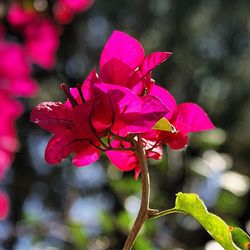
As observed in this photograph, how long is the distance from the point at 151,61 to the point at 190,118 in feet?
0.19

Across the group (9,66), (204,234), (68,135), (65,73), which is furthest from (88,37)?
(68,135)

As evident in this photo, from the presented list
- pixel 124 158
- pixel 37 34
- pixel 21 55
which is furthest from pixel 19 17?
pixel 124 158

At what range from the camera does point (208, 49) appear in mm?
2617

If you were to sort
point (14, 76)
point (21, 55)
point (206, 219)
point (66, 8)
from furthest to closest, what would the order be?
1. point (66, 8)
2. point (21, 55)
3. point (14, 76)
4. point (206, 219)

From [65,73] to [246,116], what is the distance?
91 centimetres

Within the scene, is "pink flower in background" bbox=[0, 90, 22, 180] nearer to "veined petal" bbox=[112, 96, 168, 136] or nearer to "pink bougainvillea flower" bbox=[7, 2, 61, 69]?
"pink bougainvillea flower" bbox=[7, 2, 61, 69]

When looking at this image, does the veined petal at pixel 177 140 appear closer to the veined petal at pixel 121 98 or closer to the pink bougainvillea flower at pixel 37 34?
the veined petal at pixel 121 98

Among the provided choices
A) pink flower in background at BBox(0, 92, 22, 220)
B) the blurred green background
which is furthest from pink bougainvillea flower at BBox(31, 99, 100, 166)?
pink flower in background at BBox(0, 92, 22, 220)

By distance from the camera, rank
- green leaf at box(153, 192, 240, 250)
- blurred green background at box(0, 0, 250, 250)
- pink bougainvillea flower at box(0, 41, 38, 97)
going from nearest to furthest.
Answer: green leaf at box(153, 192, 240, 250) < blurred green background at box(0, 0, 250, 250) < pink bougainvillea flower at box(0, 41, 38, 97)

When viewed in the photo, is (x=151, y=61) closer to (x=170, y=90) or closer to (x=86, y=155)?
(x=86, y=155)

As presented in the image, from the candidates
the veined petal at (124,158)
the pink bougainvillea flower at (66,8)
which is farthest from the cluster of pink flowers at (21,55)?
the veined petal at (124,158)

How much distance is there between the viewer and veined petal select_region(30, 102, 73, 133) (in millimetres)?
435

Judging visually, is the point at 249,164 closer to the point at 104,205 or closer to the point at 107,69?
the point at 104,205

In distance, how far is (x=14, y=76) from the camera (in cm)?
→ 172
